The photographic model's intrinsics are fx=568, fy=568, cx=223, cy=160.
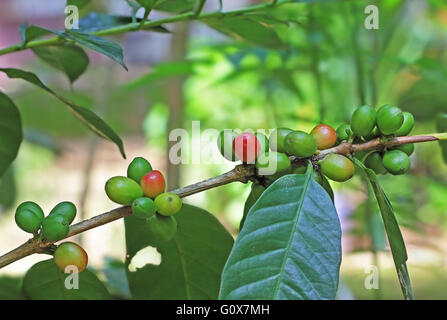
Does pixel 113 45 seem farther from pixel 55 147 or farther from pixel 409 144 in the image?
pixel 55 147

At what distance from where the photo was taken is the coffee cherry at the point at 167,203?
1.16 ft

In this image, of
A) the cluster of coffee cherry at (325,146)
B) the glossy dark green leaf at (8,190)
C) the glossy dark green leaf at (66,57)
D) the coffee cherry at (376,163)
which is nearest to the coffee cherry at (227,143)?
the cluster of coffee cherry at (325,146)

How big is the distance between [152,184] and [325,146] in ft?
0.40

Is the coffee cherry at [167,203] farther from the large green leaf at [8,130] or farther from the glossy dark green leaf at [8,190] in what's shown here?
the glossy dark green leaf at [8,190]

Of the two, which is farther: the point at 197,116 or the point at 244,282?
the point at 197,116

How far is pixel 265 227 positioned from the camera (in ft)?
1.13

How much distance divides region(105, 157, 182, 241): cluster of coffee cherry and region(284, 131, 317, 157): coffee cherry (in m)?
0.08

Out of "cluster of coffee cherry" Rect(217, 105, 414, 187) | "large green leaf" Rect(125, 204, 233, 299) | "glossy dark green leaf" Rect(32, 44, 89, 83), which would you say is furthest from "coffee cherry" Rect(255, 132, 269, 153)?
"glossy dark green leaf" Rect(32, 44, 89, 83)

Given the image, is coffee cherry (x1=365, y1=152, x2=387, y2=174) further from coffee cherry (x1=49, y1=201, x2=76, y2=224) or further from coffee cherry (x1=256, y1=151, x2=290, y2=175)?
coffee cherry (x1=49, y1=201, x2=76, y2=224)

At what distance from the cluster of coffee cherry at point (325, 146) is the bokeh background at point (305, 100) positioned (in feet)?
0.55

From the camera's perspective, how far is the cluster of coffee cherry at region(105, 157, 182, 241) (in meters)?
0.35

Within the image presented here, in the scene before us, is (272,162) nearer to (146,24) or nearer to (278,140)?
(278,140)
